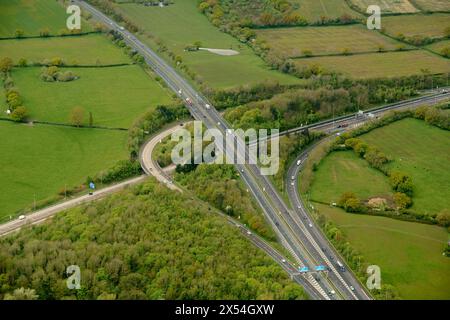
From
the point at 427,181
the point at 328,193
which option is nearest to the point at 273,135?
the point at 328,193

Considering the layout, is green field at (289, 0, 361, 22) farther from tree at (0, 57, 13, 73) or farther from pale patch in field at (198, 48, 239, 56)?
tree at (0, 57, 13, 73)

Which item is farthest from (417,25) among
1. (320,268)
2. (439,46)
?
(320,268)

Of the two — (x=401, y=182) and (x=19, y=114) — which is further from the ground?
(x=19, y=114)

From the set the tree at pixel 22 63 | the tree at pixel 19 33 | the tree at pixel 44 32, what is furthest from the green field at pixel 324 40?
the tree at pixel 19 33

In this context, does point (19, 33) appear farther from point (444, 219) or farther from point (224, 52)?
point (444, 219)

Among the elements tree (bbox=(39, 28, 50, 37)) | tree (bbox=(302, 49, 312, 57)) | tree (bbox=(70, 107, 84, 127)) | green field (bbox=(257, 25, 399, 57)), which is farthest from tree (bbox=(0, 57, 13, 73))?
tree (bbox=(302, 49, 312, 57))

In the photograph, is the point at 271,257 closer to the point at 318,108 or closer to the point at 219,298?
the point at 219,298

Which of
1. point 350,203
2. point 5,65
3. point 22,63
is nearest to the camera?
point 350,203
